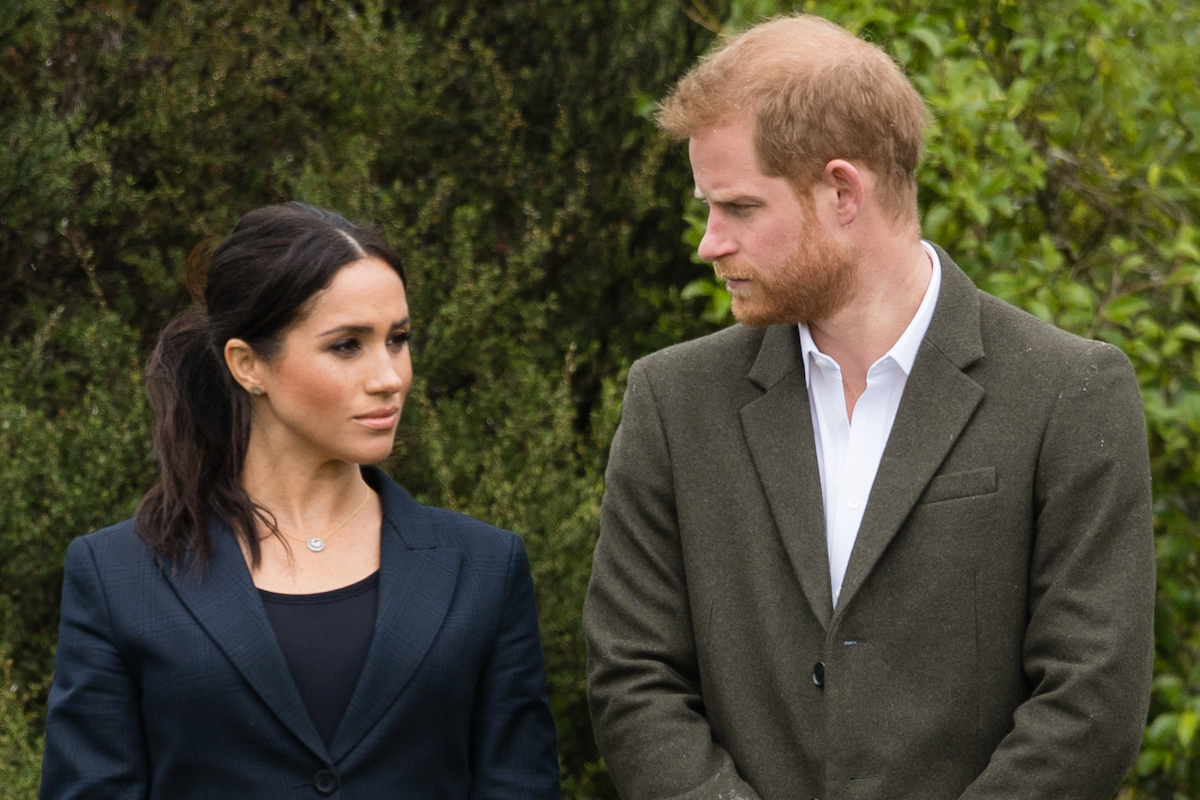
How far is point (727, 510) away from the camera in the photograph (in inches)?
95.0

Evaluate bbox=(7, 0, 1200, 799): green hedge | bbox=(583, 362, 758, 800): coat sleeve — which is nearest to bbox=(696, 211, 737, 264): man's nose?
bbox=(583, 362, 758, 800): coat sleeve

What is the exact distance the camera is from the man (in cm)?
216

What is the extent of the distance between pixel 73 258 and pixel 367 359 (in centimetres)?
234

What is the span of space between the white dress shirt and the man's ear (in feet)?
0.70

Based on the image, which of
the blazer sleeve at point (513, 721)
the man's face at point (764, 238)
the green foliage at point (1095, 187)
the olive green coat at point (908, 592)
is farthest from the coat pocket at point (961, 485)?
the green foliage at point (1095, 187)

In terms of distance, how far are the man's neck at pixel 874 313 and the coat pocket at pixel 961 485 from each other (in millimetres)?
211

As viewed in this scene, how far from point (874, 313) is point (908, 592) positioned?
0.48 meters

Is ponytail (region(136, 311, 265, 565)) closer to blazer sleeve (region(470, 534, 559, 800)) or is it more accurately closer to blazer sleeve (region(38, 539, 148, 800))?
blazer sleeve (region(38, 539, 148, 800))

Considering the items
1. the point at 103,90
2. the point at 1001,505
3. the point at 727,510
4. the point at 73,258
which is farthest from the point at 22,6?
the point at 1001,505

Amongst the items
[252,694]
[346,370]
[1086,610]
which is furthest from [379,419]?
[1086,610]

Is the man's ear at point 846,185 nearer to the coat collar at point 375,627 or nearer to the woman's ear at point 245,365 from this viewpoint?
the coat collar at point 375,627

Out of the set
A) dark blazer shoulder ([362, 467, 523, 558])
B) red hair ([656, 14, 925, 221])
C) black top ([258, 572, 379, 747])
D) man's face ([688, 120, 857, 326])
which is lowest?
black top ([258, 572, 379, 747])

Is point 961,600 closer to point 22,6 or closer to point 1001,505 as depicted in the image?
point 1001,505

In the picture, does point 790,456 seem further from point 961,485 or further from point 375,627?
point 375,627
